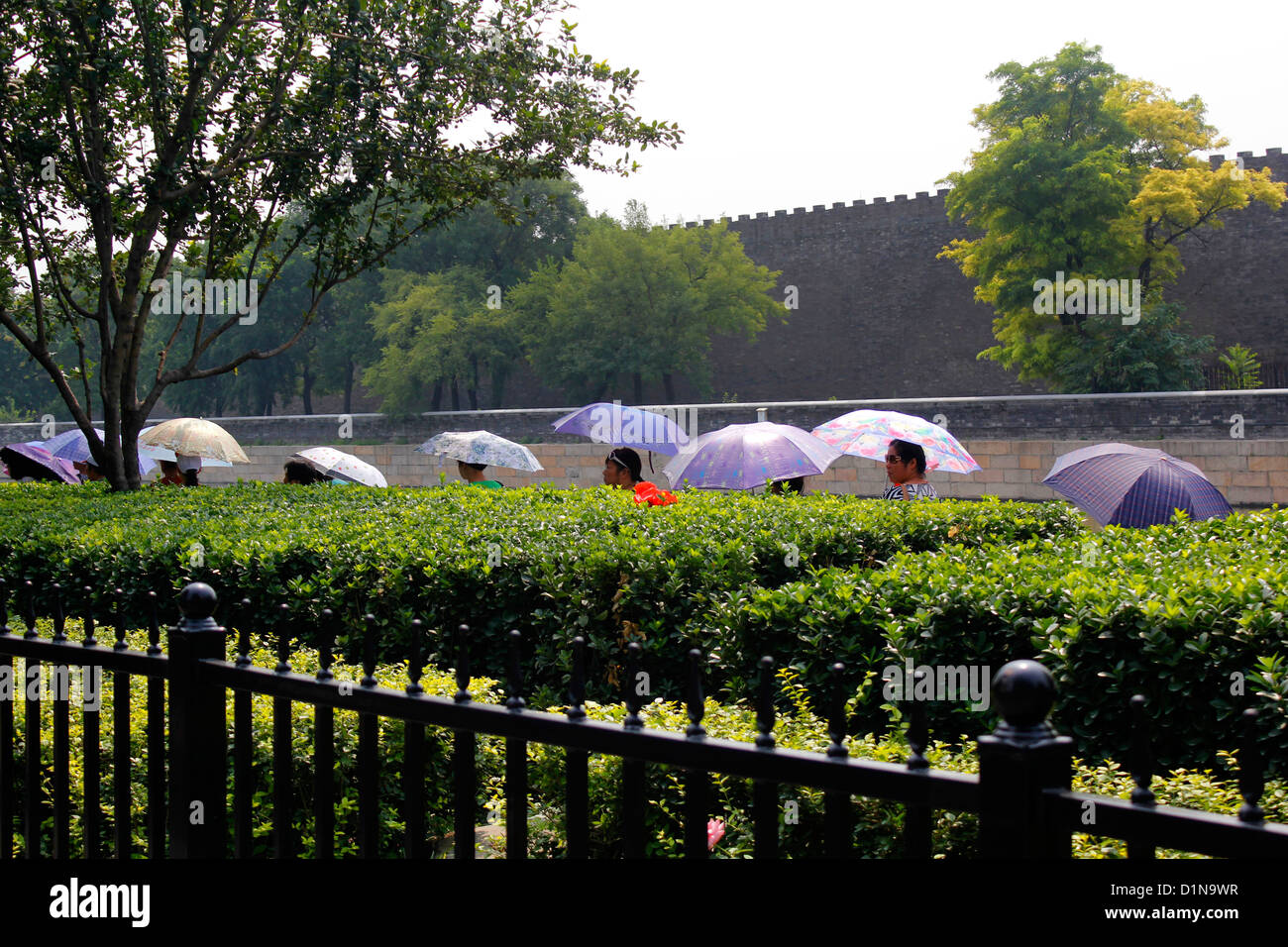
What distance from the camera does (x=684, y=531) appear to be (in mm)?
5695

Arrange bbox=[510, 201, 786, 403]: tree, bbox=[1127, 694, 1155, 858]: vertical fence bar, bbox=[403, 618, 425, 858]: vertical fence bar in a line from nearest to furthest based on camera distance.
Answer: bbox=[1127, 694, 1155, 858]: vertical fence bar, bbox=[403, 618, 425, 858]: vertical fence bar, bbox=[510, 201, 786, 403]: tree

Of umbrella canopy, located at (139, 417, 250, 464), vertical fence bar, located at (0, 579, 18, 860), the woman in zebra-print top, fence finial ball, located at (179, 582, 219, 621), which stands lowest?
vertical fence bar, located at (0, 579, 18, 860)

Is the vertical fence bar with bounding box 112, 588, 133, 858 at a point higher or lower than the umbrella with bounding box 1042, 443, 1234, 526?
lower

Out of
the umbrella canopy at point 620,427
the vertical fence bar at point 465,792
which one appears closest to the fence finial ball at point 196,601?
the vertical fence bar at point 465,792

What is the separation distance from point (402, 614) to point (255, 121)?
6.75 metres

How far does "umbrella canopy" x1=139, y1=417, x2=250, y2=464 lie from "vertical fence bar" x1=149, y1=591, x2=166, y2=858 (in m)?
11.9

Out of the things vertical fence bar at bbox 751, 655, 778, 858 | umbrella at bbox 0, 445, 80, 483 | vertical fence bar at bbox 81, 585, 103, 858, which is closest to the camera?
vertical fence bar at bbox 751, 655, 778, 858

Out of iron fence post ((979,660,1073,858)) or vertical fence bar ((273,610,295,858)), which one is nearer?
iron fence post ((979,660,1073,858))

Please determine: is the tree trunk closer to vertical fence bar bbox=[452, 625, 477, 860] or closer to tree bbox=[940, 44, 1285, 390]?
tree bbox=[940, 44, 1285, 390]

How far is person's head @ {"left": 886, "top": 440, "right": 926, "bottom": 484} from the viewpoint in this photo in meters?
7.90

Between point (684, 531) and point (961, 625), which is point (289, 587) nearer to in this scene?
point (684, 531)

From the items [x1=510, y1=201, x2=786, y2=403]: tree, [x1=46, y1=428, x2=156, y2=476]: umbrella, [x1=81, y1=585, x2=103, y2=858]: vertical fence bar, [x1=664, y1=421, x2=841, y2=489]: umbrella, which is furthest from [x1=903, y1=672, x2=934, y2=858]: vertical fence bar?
[x1=510, y1=201, x2=786, y2=403]: tree

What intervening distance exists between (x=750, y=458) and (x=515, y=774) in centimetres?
872
